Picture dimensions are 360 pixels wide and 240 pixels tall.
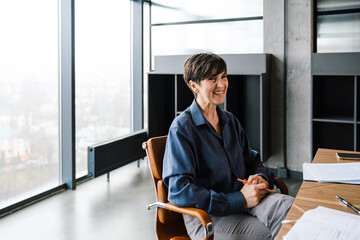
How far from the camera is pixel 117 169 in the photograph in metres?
5.31

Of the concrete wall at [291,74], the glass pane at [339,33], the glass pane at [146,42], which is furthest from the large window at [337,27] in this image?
the glass pane at [146,42]

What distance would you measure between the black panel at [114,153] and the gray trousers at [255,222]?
2.80m

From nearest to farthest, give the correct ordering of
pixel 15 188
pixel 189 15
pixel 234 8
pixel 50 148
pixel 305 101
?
pixel 15 188 → pixel 50 148 → pixel 305 101 → pixel 234 8 → pixel 189 15

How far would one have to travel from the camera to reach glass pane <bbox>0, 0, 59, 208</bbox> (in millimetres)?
3715

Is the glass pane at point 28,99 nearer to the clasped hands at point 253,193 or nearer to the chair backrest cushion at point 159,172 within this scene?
the chair backrest cushion at point 159,172

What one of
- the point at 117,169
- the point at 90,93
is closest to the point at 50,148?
the point at 90,93

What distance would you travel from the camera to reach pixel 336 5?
14.9 feet

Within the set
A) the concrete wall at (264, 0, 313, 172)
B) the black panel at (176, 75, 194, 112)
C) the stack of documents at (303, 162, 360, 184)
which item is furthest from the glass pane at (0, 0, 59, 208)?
the stack of documents at (303, 162, 360, 184)

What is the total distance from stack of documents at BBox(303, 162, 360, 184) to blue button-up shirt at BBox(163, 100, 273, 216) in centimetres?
25

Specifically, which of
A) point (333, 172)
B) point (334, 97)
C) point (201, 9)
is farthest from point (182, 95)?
point (333, 172)

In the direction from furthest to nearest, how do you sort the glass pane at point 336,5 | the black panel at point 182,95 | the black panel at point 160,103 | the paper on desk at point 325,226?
the black panel at point 160,103 < the black panel at point 182,95 < the glass pane at point 336,5 < the paper on desk at point 325,226

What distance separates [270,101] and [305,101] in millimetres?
420

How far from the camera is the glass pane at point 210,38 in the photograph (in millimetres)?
5164

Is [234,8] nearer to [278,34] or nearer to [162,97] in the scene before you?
[278,34]
